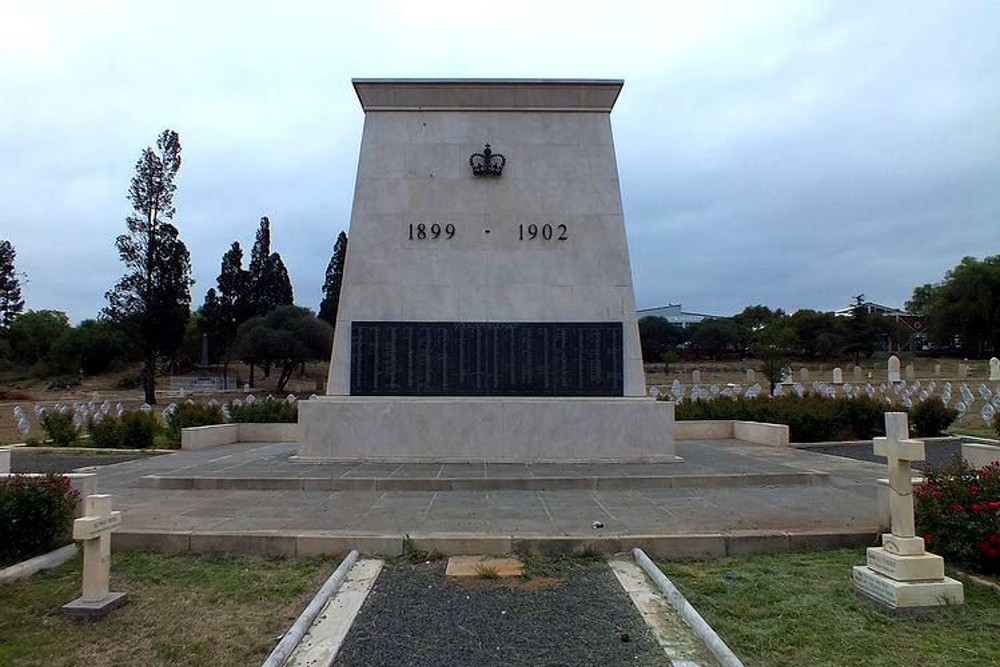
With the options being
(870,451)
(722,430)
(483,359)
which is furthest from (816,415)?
(483,359)

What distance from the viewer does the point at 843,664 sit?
3729 mm

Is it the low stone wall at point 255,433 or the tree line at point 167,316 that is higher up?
the tree line at point 167,316

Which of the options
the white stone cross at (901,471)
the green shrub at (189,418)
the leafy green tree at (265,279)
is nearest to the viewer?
the white stone cross at (901,471)

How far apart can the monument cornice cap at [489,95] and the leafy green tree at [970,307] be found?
69869 mm

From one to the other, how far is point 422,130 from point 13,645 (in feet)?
32.7

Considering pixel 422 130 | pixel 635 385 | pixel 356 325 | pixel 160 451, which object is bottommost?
pixel 160 451

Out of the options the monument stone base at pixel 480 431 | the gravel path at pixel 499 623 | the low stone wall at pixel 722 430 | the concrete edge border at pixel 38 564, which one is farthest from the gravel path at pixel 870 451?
the concrete edge border at pixel 38 564

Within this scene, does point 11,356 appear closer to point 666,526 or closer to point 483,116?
point 483,116

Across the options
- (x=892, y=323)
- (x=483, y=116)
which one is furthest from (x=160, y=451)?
(x=892, y=323)

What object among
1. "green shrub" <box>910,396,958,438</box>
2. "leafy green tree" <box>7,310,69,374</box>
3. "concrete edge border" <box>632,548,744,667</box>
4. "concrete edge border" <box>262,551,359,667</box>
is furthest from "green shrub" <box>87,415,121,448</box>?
"leafy green tree" <box>7,310,69,374</box>

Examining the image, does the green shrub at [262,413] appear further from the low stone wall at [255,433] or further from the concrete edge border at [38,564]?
the concrete edge border at [38,564]

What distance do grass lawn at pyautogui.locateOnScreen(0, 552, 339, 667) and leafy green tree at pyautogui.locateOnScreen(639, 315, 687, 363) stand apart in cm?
7362

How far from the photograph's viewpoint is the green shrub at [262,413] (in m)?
16.7

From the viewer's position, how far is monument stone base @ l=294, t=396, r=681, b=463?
10758 millimetres
